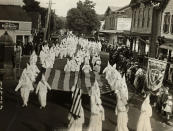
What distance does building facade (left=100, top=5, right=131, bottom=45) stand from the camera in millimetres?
50312

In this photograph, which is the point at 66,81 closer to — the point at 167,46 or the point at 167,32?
the point at 167,46

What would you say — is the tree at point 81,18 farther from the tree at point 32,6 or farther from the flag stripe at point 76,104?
the flag stripe at point 76,104

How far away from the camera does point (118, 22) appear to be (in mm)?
52062

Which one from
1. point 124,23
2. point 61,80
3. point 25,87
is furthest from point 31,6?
point 25,87

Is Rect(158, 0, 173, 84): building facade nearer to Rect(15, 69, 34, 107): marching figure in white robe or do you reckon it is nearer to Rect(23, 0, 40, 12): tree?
Rect(15, 69, 34, 107): marching figure in white robe

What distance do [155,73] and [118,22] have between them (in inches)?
1411

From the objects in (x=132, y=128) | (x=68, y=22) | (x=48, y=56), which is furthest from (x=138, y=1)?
(x=132, y=128)

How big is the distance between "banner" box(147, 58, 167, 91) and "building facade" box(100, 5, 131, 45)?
3002 centimetres

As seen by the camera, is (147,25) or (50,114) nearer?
(50,114)

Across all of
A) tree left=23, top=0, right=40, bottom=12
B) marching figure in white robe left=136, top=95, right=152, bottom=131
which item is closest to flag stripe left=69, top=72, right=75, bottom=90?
marching figure in white robe left=136, top=95, right=152, bottom=131

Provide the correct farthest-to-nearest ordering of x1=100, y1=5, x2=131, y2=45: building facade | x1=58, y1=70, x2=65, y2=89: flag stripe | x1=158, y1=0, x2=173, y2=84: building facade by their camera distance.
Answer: x1=100, y1=5, x2=131, y2=45: building facade, x1=158, y1=0, x2=173, y2=84: building facade, x1=58, y1=70, x2=65, y2=89: flag stripe

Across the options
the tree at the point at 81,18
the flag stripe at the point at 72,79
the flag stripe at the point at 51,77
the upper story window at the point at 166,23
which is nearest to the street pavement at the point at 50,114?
the flag stripe at the point at 72,79

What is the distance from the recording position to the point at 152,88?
55.5 feet

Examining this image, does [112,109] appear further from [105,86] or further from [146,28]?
[146,28]
